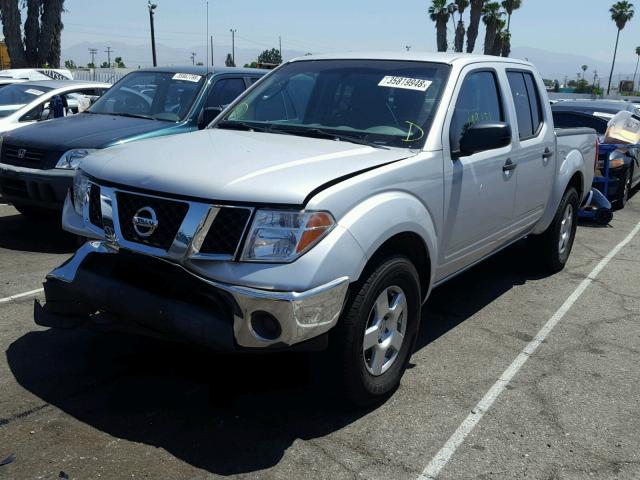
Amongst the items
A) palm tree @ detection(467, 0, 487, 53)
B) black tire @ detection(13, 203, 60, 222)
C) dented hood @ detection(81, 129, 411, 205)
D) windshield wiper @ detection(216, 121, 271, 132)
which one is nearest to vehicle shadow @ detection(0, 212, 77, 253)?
black tire @ detection(13, 203, 60, 222)

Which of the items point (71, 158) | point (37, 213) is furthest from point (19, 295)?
point (37, 213)

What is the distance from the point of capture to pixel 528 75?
5832 millimetres

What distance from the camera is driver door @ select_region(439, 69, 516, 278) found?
165 inches

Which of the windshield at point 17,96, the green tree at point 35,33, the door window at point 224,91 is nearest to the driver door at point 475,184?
the door window at point 224,91

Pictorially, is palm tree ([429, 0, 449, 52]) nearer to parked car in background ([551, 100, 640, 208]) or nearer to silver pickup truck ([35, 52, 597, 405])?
parked car in background ([551, 100, 640, 208])

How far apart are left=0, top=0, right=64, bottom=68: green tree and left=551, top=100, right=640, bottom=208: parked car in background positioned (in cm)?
2442

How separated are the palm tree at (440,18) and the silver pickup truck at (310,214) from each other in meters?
45.3

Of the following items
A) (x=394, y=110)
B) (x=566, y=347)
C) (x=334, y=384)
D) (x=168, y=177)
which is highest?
(x=394, y=110)

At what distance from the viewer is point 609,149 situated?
995 cm

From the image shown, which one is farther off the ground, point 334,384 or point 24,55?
point 24,55

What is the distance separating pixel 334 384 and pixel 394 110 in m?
1.79

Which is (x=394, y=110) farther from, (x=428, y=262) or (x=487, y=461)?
(x=487, y=461)

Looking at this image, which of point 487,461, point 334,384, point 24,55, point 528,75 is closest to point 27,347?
point 334,384

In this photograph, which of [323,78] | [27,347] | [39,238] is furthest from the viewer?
[39,238]
